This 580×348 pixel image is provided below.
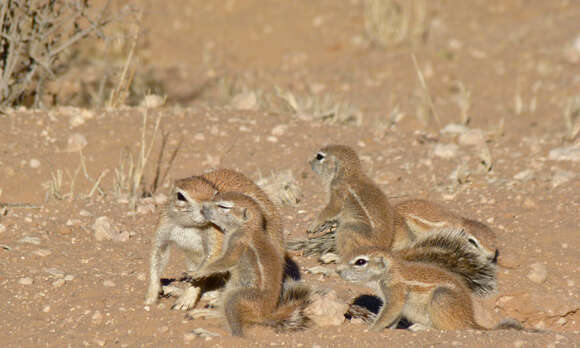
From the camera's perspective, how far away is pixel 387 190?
7.57m

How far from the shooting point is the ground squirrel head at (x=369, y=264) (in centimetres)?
527

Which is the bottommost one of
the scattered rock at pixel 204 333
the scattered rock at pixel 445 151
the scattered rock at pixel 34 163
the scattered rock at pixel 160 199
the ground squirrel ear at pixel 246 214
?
the scattered rock at pixel 204 333

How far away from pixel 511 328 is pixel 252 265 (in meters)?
1.64

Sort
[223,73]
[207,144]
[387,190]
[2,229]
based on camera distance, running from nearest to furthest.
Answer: [2,229], [387,190], [207,144], [223,73]

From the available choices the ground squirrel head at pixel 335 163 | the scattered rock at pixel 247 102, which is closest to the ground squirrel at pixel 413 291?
the ground squirrel head at pixel 335 163

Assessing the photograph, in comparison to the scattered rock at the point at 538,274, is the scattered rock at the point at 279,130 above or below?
above

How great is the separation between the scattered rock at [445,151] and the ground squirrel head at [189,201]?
3.54 meters

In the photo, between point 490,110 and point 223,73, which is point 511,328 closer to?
point 490,110

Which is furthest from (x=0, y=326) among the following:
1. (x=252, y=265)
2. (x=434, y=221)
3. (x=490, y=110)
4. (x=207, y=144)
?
(x=490, y=110)

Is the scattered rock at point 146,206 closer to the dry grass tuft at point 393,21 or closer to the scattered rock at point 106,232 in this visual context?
the scattered rock at point 106,232

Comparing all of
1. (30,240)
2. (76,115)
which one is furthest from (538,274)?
(76,115)

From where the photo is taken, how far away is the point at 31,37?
8422 mm

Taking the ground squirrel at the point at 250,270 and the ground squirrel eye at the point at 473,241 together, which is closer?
the ground squirrel at the point at 250,270

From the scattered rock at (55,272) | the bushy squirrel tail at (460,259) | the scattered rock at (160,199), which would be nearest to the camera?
the bushy squirrel tail at (460,259)
